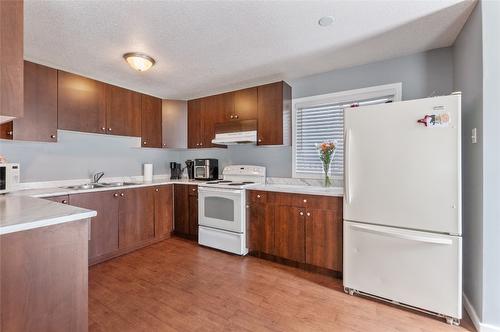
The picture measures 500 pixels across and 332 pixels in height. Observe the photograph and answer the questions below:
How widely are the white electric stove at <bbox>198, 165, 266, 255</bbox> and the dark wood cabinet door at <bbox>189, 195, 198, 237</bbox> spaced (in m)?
0.17

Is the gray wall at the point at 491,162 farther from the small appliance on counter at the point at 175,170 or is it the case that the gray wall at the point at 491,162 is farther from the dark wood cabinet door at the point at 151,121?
the small appliance on counter at the point at 175,170

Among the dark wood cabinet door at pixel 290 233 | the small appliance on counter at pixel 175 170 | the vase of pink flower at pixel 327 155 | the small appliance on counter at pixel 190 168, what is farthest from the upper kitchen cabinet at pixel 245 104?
the small appliance on counter at pixel 175 170

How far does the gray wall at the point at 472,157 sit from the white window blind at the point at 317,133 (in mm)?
905

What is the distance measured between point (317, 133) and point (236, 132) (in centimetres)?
112

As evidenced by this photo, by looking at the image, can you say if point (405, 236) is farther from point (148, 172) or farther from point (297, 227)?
point (148, 172)

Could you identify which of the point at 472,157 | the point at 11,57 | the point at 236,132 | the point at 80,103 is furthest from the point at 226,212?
the point at 472,157

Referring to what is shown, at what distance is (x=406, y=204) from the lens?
5.96 feet

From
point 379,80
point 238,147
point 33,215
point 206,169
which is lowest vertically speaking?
point 33,215

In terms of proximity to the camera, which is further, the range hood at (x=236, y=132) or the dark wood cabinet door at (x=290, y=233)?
the range hood at (x=236, y=132)

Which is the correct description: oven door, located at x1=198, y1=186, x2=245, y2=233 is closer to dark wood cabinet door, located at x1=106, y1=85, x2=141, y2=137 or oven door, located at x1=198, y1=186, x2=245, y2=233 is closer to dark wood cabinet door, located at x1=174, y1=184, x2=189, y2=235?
dark wood cabinet door, located at x1=174, y1=184, x2=189, y2=235

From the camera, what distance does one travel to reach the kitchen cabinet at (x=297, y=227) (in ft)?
7.66

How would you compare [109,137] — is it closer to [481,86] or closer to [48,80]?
[48,80]

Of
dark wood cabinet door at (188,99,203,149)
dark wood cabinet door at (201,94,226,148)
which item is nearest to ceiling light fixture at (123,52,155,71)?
dark wood cabinet door at (201,94,226,148)

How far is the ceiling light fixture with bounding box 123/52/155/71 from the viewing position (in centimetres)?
227
